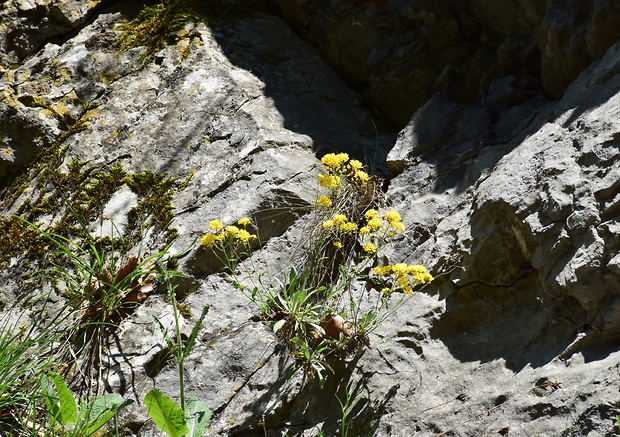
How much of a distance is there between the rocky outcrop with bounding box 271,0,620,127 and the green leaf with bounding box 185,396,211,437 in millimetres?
2663

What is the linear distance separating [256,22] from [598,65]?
2827 millimetres

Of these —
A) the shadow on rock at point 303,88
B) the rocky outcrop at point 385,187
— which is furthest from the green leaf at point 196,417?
the shadow on rock at point 303,88

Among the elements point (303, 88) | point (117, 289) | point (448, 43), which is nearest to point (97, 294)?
point (117, 289)

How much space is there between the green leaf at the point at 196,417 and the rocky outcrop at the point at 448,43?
266 cm

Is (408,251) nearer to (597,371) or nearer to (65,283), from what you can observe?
(597,371)

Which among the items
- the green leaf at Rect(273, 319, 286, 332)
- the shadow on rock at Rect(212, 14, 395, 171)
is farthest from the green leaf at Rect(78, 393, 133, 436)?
the shadow on rock at Rect(212, 14, 395, 171)

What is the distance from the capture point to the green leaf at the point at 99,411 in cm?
252

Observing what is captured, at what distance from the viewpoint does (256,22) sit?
493 cm

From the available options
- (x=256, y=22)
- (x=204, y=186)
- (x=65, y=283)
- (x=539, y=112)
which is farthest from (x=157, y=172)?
(x=539, y=112)

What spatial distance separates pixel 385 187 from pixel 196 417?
77.7 inches

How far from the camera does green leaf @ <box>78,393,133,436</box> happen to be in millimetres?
2518

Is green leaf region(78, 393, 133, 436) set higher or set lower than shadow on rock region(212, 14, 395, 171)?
lower

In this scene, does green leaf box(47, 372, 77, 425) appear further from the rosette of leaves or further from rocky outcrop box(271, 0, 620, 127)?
rocky outcrop box(271, 0, 620, 127)

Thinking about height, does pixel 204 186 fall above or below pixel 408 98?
below
